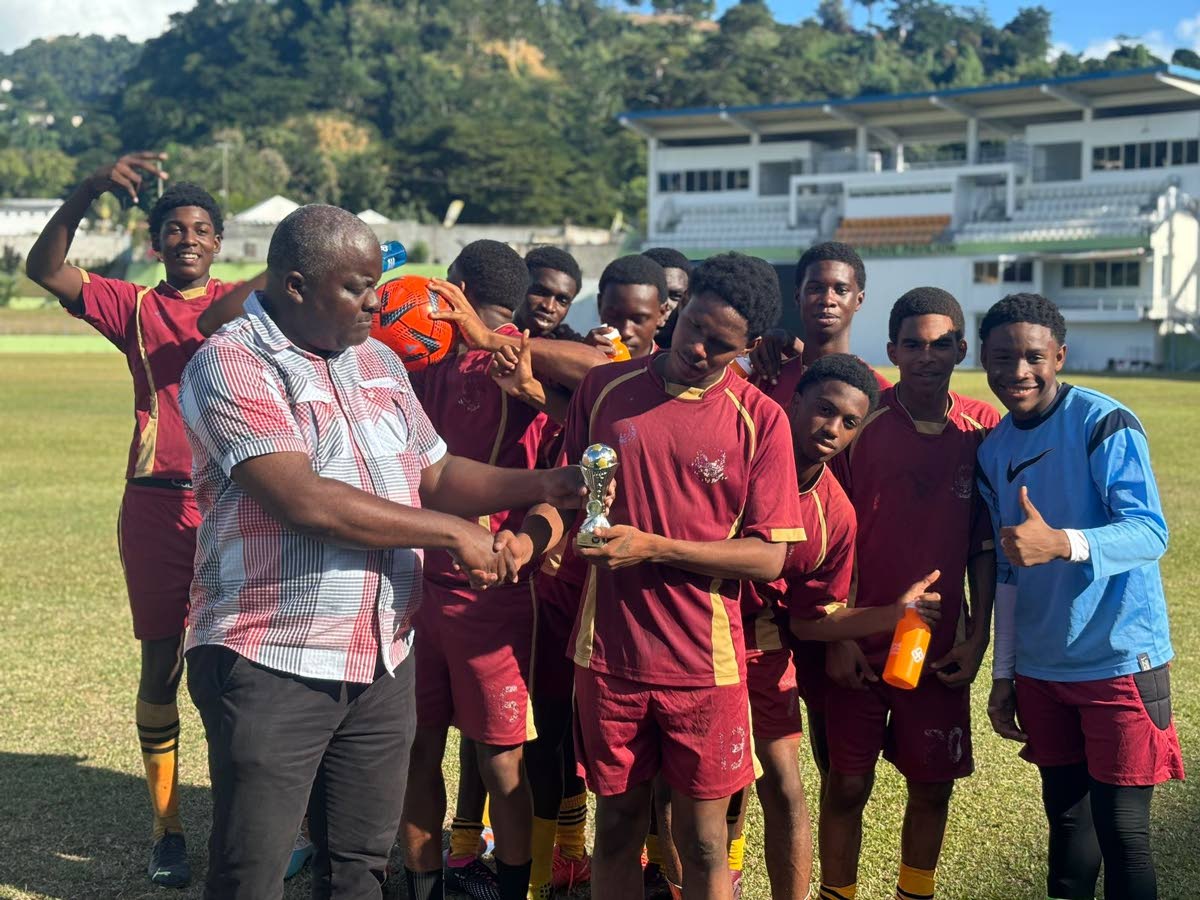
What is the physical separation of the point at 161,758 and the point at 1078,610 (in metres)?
3.60

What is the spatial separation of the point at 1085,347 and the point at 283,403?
56395 mm

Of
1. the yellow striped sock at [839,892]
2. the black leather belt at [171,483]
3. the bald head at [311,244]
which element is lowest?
the yellow striped sock at [839,892]

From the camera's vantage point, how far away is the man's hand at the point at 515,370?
14.7 ft

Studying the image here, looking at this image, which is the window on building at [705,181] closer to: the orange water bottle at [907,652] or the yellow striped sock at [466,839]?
the yellow striped sock at [466,839]

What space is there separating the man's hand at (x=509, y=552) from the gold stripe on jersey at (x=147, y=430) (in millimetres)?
2225

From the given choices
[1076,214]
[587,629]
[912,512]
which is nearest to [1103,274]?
[1076,214]

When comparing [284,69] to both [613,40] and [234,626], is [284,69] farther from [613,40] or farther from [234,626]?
[234,626]

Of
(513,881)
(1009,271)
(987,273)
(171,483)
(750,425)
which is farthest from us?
(987,273)

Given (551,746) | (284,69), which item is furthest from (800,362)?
(284,69)

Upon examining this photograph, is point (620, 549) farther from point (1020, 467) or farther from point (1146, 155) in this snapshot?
point (1146, 155)

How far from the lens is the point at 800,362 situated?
209 inches

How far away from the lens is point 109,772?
6414 millimetres

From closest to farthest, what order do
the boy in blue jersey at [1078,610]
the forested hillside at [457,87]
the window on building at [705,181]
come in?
the boy in blue jersey at [1078,610], the window on building at [705,181], the forested hillside at [457,87]

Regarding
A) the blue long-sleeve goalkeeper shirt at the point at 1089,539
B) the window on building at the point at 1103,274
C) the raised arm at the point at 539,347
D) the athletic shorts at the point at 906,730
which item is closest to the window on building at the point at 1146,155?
the window on building at the point at 1103,274
